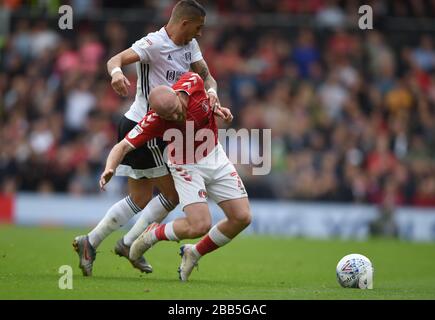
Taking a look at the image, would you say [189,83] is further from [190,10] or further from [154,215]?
[154,215]

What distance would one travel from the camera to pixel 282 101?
2023 centimetres

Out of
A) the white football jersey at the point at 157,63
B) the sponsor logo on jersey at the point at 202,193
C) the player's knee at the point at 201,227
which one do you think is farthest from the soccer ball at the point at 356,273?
the white football jersey at the point at 157,63

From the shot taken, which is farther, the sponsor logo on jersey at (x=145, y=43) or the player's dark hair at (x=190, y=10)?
the sponsor logo on jersey at (x=145, y=43)

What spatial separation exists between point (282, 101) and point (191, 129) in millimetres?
11475

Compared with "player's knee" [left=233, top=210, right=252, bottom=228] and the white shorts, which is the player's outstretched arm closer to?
the white shorts

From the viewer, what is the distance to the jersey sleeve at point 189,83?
350 inches

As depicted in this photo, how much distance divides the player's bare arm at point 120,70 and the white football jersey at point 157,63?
0.14 meters

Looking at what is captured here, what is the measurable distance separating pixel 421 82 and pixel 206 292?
45.6ft

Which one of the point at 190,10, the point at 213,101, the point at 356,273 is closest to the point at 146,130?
the point at 213,101

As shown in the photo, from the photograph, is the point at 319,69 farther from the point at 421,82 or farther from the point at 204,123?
the point at 204,123

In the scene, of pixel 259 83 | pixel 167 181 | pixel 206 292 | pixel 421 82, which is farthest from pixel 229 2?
pixel 206 292

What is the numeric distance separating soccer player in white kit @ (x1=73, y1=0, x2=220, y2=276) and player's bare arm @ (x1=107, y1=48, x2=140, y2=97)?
0.04ft

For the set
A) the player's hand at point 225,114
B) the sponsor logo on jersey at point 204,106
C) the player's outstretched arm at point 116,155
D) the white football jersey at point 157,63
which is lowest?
the player's outstretched arm at point 116,155
